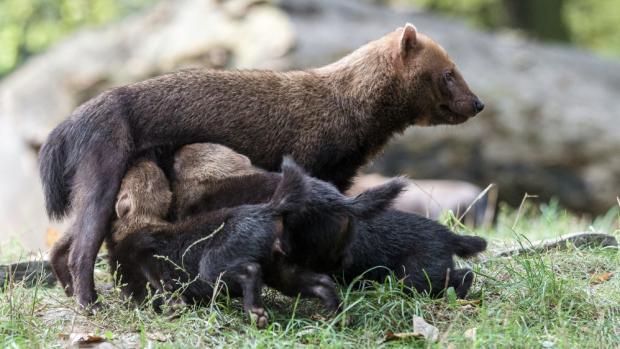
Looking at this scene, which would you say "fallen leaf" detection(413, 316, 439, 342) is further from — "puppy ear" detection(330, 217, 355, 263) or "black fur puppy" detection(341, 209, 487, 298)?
"puppy ear" detection(330, 217, 355, 263)

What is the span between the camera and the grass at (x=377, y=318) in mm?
5023

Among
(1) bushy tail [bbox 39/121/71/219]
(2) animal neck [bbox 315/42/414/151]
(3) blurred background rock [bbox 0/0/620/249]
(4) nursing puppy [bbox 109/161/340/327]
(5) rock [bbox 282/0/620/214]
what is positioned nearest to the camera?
(4) nursing puppy [bbox 109/161/340/327]

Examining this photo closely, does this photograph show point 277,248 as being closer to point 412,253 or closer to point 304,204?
point 304,204

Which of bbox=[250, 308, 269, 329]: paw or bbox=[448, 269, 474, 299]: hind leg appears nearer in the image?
bbox=[250, 308, 269, 329]: paw

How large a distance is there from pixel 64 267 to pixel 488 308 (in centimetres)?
304

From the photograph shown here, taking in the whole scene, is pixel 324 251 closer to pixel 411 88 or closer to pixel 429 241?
pixel 429 241

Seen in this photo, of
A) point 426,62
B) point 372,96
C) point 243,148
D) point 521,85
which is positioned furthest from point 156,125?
point 521,85

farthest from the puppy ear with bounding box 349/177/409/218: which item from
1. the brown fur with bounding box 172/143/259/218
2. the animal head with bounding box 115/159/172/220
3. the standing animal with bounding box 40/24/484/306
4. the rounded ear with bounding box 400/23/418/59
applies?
the rounded ear with bounding box 400/23/418/59

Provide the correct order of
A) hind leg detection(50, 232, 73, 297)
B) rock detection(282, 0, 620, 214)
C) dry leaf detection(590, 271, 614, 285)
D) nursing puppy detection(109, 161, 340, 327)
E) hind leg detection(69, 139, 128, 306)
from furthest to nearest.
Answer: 1. rock detection(282, 0, 620, 214)
2. hind leg detection(50, 232, 73, 297)
3. dry leaf detection(590, 271, 614, 285)
4. hind leg detection(69, 139, 128, 306)
5. nursing puppy detection(109, 161, 340, 327)

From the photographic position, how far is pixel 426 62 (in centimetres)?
730

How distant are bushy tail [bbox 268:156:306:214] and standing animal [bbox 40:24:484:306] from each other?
1.08m

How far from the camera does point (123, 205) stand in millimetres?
6012

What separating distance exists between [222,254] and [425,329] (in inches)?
49.4

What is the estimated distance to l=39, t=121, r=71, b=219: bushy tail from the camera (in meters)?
6.42
